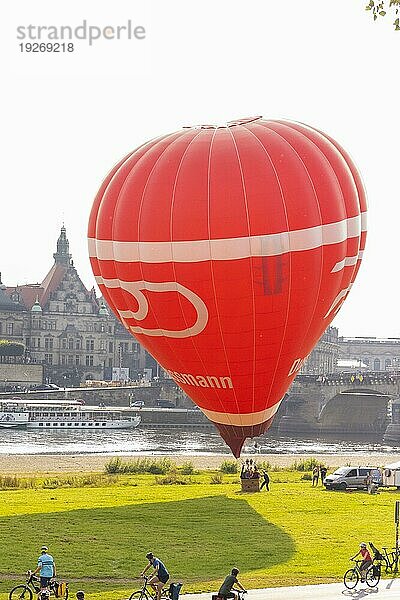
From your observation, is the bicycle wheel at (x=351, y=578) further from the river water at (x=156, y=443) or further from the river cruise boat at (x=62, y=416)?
the river cruise boat at (x=62, y=416)

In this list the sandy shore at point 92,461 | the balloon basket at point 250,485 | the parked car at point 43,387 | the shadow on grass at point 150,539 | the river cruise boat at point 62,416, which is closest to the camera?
the shadow on grass at point 150,539

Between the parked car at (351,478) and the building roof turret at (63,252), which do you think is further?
the building roof turret at (63,252)

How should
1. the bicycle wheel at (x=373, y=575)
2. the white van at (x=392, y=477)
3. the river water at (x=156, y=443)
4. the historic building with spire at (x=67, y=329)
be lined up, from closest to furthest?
the bicycle wheel at (x=373, y=575) → the white van at (x=392, y=477) → the river water at (x=156, y=443) → the historic building with spire at (x=67, y=329)

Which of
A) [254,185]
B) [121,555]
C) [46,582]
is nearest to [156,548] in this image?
[121,555]

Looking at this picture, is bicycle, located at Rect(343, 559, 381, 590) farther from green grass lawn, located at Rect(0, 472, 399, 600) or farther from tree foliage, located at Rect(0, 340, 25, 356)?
tree foliage, located at Rect(0, 340, 25, 356)

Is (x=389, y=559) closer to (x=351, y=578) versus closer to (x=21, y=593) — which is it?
(x=351, y=578)

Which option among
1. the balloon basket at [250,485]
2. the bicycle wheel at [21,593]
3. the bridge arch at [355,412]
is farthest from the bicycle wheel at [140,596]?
the bridge arch at [355,412]

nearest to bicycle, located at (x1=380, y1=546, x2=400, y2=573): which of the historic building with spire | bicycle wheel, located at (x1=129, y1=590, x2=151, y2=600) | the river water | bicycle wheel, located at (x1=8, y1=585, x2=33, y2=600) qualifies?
bicycle wheel, located at (x1=129, y1=590, x2=151, y2=600)

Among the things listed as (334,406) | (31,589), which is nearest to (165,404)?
(334,406)
